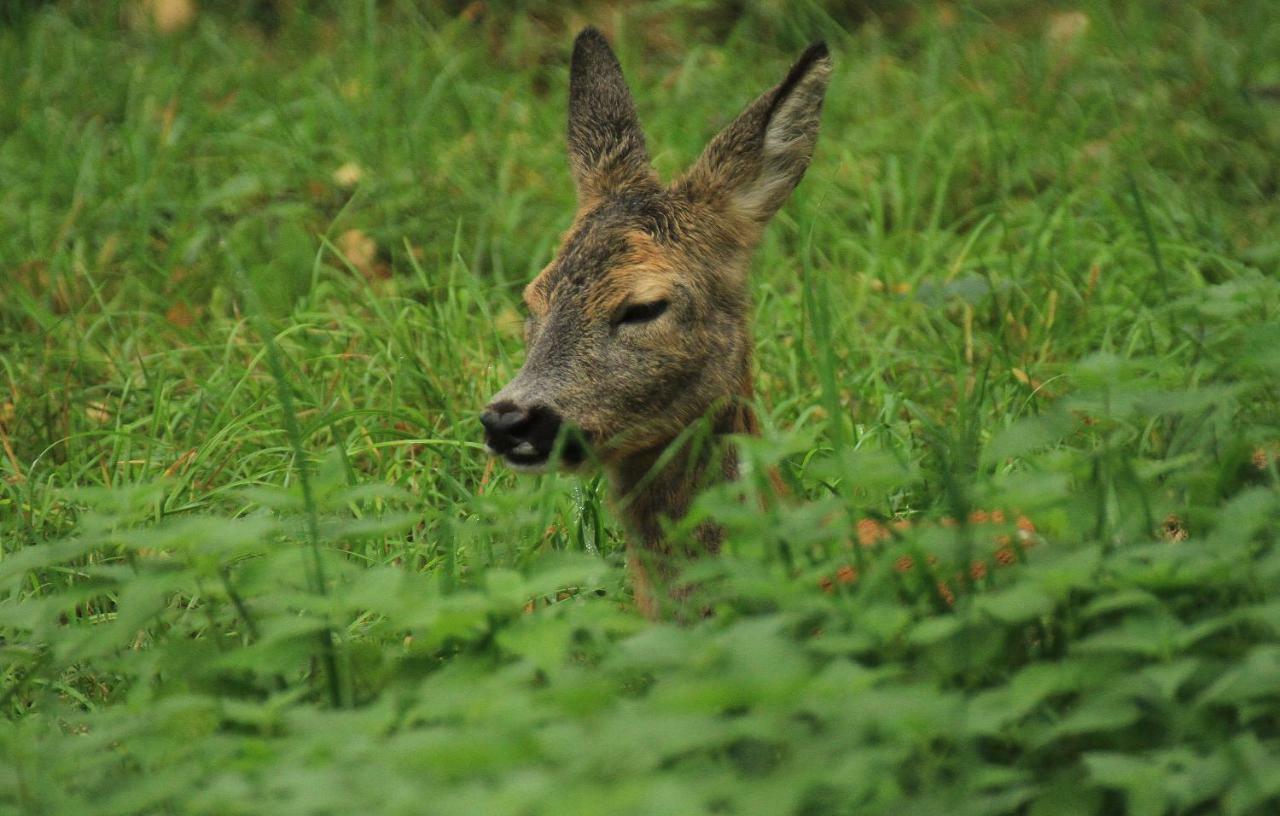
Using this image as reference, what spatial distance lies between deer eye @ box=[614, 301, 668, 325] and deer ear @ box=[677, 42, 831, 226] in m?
0.40

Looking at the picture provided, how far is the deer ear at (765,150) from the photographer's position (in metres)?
3.96

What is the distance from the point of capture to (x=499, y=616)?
2594 millimetres

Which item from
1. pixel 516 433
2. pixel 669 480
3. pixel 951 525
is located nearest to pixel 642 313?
pixel 669 480

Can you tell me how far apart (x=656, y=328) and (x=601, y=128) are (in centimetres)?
76

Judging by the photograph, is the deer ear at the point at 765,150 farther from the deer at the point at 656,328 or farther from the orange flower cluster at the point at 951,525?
the orange flower cluster at the point at 951,525

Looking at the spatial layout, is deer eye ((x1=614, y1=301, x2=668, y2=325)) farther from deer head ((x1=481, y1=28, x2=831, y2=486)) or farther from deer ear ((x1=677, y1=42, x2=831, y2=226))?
deer ear ((x1=677, y1=42, x2=831, y2=226))

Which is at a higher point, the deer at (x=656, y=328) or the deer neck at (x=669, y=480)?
the deer at (x=656, y=328)

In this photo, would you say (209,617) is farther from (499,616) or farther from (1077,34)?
(1077,34)

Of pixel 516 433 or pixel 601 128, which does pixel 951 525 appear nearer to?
pixel 516 433

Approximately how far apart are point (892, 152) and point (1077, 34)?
4.22 ft

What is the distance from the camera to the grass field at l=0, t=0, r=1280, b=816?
2.25 metres

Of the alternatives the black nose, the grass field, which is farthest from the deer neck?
the black nose

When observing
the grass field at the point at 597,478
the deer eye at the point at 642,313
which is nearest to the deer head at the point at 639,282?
the deer eye at the point at 642,313

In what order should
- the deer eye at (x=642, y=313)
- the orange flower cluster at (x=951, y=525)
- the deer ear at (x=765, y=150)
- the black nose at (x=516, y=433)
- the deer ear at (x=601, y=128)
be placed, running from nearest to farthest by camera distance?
1. the orange flower cluster at (x=951, y=525)
2. the black nose at (x=516, y=433)
3. the deer eye at (x=642, y=313)
4. the deer ear at (x=765, y=150)
5. the deer ear at (x=601, y=128)
